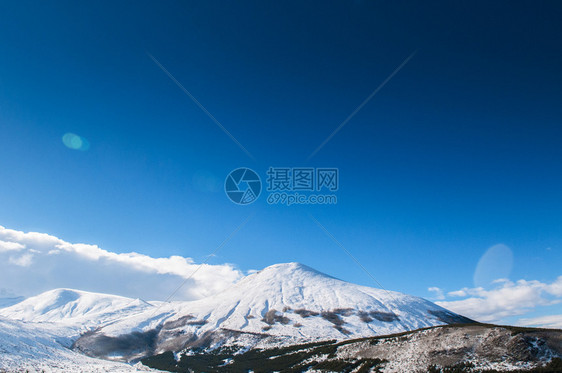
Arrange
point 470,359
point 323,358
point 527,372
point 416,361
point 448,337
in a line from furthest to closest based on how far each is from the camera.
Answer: point 323,358, point 448,337, point 416,361, point 470,359, point 527,372

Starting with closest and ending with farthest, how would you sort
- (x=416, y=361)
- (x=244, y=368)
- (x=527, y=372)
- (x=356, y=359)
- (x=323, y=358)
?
(x=527, y=372)
(x=416, y=361)
(x=356, y=359)
(x=323, y=358)
(x=244, y=368)

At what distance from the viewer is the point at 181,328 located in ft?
625

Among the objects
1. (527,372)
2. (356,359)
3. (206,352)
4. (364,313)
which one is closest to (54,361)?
(206,352)

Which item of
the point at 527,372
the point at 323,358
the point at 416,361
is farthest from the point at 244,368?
the point at 527,372

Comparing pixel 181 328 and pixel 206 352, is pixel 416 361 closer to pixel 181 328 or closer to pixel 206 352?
pixel 206 352

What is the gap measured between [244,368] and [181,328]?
97.4 m

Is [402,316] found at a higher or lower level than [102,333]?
higher

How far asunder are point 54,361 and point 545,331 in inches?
4805

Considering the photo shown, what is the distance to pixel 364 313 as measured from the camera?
632ft

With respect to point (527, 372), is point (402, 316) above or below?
above

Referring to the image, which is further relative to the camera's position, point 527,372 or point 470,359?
point 470,359

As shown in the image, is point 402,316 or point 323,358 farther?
point 402,316

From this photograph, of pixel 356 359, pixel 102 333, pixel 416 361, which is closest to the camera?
pixel 416 361

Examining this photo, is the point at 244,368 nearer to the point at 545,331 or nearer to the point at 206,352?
the point at 206,352
